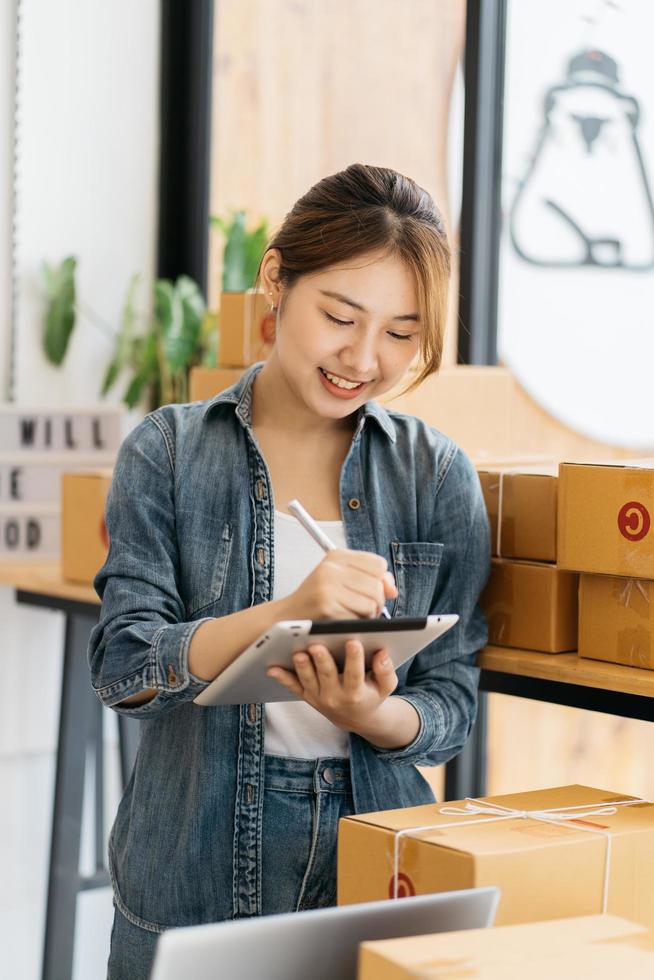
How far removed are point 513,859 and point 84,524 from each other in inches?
58.9

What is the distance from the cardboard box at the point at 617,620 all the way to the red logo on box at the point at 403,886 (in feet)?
1.77

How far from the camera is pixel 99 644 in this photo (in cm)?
142

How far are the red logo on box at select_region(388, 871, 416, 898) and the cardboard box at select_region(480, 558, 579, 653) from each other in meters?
0.59

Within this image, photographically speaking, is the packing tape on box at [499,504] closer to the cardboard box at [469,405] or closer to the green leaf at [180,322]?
the cardboard box at [469,405]

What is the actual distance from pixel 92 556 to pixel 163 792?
3.50 ft

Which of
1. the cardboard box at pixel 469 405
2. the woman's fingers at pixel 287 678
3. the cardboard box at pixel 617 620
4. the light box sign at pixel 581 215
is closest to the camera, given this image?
the woman's fingers at pixel 287 678

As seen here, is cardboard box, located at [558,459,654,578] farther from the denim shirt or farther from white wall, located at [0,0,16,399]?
white wall, located at [0,0,16,399]

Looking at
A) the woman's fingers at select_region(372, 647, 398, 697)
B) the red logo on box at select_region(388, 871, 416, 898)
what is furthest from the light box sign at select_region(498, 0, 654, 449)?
the red logo on box at select_region(388, 871, 416, 898)

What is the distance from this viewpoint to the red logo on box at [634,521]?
5.10ft

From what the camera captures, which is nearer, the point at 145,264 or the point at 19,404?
the point at 19,404

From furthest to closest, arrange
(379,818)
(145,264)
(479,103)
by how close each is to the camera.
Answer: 1. (145,264)
2. (479,103)
3. (379,818)

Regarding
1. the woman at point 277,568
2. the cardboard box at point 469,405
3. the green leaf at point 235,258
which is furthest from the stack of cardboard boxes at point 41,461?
the woman at point 277,568

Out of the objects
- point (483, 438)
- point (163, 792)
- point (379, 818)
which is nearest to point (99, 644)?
point (163, 792)

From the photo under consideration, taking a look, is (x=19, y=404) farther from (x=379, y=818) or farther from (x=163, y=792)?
(x=379, y=818)
